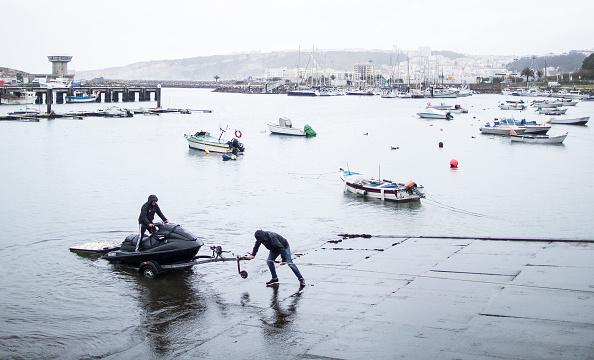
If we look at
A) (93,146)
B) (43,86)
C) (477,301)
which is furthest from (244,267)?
(43,86)

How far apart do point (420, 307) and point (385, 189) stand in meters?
16.0

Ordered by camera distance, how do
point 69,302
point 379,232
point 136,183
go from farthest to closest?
point 136,183 → point 379,232 → point 69,302

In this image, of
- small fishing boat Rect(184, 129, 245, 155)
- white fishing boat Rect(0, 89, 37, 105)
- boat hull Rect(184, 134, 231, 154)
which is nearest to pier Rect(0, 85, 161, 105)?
white fishing boat Rect(0, 89, 37, 105)

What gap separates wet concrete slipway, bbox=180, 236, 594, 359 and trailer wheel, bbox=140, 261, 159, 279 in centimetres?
182

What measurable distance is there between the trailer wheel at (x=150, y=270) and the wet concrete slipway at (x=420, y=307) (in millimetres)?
1824

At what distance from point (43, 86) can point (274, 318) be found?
447 ft

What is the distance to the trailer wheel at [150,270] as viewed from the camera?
15.5m

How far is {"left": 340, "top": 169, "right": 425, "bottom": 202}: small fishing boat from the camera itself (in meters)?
27.9

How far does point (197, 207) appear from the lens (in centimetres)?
2741

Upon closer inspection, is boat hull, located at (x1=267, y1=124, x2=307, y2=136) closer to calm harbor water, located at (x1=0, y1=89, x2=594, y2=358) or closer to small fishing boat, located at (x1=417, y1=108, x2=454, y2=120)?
calm harbor water, located at (x1=0, y1=89, x2=594, y2=358)

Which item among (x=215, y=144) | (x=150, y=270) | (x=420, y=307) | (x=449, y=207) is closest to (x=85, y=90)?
(x=215, y=144)

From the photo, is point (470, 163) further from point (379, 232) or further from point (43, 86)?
point (43, 86)

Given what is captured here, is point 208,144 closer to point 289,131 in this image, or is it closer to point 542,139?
point 289,131

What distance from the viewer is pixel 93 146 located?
182ft
